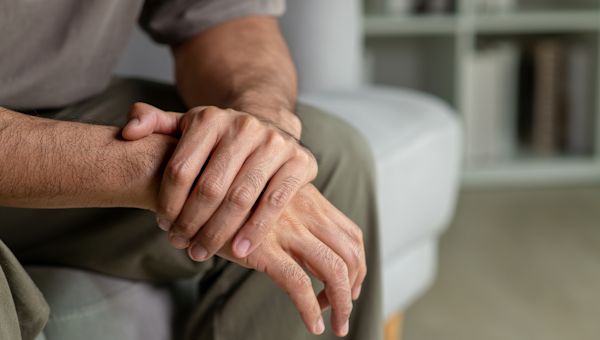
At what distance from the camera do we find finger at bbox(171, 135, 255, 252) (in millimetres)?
610

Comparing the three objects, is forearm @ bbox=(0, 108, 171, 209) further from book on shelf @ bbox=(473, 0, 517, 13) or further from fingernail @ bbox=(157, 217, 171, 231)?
book on shelf @ bbox=(473, 0, 517, 13)

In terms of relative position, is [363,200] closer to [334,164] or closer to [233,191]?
[334,164]

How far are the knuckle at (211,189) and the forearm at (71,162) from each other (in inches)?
1.9

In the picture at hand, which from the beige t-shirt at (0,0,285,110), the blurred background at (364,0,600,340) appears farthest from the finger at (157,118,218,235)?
the blurred background at (364,0,600,340)

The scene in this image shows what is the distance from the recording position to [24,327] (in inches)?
25.6

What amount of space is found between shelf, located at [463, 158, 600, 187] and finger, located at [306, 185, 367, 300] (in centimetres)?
176

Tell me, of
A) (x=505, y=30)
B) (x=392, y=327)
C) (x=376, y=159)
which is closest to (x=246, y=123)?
(x=376, y=159)

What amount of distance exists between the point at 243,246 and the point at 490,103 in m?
1.88

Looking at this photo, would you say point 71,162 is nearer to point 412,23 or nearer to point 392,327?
point 392,327

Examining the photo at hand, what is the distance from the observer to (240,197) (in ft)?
2.01

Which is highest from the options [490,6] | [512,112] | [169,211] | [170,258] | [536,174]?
[169,211]

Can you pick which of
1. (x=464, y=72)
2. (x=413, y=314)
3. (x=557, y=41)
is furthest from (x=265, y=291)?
(x=557, y=41)

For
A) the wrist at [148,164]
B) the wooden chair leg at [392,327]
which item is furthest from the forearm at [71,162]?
the wooden chair leg at [392,327]

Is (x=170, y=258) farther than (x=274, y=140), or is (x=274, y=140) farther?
(x=170, y=258)
